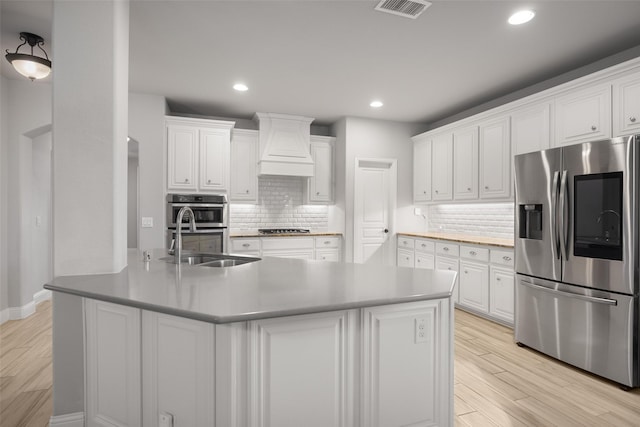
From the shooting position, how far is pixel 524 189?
3.34 meters

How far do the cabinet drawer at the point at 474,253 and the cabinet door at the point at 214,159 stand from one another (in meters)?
3.32

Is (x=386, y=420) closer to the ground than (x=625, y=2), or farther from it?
closer to the ground

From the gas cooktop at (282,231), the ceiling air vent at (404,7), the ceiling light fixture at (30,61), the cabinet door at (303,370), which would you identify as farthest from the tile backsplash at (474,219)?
the ceiling light fixture at (30,61)

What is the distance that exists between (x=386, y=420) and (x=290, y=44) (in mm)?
3010

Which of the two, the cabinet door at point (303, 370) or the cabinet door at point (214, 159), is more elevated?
the cabinet door at point (214, 159)

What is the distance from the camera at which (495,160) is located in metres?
4.31

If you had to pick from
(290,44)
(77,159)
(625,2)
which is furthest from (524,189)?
(77,159)

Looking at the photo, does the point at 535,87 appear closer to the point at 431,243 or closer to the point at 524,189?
the point at 524,189

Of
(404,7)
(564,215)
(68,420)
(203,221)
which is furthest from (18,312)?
(564,215)

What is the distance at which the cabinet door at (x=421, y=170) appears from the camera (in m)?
5.54

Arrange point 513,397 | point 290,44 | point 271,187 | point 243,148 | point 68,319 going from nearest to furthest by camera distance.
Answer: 1. point 68,319
2. point 513,397
3. point 290,44
4. point 243,148
5. point 271,187

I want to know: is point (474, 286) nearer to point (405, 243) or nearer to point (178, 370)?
point (405, 243)

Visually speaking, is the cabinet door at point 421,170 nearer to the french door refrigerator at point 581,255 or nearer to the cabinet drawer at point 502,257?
the cabinet drawer at point 502,257

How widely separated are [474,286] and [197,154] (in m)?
4.04
